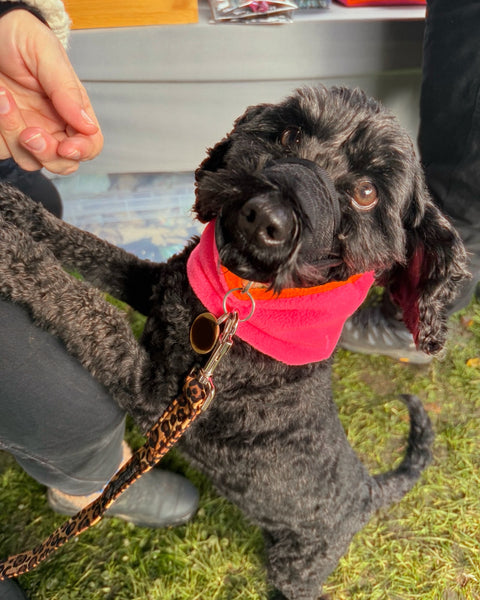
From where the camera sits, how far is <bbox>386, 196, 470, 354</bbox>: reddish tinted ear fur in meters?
1.64

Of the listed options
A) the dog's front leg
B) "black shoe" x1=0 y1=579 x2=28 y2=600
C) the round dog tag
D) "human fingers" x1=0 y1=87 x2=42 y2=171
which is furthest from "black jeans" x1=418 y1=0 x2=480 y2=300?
"black shoe" x1=0 y1=579 x2=28 y2=600

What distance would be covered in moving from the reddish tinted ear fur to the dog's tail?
85cm

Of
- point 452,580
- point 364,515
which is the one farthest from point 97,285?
point 452,580

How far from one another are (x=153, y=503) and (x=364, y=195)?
188 cm

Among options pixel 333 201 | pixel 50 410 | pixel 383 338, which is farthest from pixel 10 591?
pixel 383 338

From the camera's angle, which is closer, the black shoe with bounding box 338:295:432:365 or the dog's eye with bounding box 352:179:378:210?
the dog's eye with bounding box 352:179:378:210

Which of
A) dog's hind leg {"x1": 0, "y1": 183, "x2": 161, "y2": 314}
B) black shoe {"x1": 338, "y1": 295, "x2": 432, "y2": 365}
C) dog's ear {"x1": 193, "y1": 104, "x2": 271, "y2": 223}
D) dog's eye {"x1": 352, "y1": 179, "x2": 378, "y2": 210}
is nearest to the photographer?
dog's ear {"x1": 193, "y1": 104, "x2": 271, "y2": 223}

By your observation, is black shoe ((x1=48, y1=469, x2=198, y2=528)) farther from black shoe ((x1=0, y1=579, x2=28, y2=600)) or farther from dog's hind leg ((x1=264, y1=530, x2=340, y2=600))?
dog's hind leg ((x1=264, y1=530, x2=340, y2=600))

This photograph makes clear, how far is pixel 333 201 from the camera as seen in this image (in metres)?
1.48

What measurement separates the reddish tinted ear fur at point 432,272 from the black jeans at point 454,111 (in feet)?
3.53

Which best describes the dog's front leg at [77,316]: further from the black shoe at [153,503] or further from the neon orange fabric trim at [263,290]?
the black shoe at [153,503]

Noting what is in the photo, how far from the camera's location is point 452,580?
2.52m

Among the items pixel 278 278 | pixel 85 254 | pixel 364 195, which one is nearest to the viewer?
pixel 278 278

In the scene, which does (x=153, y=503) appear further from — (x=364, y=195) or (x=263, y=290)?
(x=364, y=195)
